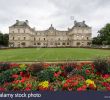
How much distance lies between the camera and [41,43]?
400 feet

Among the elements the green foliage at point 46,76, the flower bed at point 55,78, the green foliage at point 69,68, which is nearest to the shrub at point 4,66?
the flower bed at point 55,78

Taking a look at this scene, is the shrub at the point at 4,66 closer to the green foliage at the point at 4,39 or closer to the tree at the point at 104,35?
the tree at the point at 104,35

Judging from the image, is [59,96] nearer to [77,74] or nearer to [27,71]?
[77,74]

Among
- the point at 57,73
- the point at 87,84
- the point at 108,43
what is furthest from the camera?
the point at 108,43

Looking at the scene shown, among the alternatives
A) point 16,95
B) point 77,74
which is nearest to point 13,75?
point 77,74

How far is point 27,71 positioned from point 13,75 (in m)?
1.40

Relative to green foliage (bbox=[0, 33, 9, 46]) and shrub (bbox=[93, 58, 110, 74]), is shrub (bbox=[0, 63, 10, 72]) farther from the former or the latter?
green foliage (bbox=[0, 33, 9, 46])

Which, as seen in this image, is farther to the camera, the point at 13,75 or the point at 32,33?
the point at 32,33

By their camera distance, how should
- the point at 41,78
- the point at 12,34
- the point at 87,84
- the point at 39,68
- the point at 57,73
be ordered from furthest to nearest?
the point at 12,34, the point at 39,68, the point at 57,73, the point at 41,78, the point at 87,84

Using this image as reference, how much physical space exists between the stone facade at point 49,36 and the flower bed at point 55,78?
10239cm

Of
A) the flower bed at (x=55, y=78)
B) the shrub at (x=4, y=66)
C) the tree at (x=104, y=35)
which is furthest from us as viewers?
the tree at (x=104, y=35)

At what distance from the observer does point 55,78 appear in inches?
441

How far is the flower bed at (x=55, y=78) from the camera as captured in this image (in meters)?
8.99

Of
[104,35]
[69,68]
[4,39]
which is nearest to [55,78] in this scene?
[69,68]
